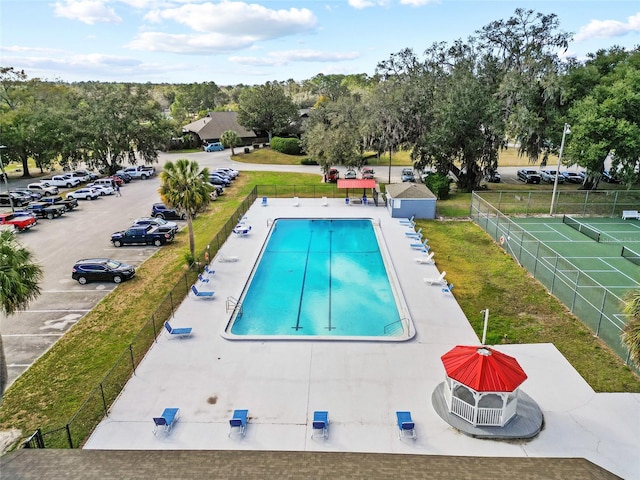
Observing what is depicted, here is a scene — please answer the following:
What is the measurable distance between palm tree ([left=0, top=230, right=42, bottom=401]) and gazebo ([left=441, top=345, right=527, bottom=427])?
13.2 m

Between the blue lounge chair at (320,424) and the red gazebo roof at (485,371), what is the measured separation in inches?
147

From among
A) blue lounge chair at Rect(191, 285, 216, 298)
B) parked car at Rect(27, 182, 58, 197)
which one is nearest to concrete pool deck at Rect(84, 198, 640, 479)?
blue lounge chair at Rect(191, 285, 216, 298)

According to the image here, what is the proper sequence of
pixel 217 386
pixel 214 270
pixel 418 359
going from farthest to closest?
1. pixel 214 270
2. pixel 418 359
3. pixel 217 386

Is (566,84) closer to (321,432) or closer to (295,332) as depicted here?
(295,332)

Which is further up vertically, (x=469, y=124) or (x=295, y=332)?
(x=469, y=124)

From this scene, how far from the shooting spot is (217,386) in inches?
559

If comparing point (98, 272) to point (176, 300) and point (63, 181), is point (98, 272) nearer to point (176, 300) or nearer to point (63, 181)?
point (176, 300)

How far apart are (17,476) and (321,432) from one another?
23.5 feet

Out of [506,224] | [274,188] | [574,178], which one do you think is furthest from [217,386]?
[574,178]

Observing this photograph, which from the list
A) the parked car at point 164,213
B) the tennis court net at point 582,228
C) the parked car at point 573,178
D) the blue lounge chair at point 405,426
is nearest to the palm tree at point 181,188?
the parked car at point 164,213

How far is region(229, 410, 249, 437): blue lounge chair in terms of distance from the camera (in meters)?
12.0

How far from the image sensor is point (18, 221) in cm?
3142

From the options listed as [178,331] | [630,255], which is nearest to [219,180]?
[178,331]

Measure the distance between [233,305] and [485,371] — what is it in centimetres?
1136
